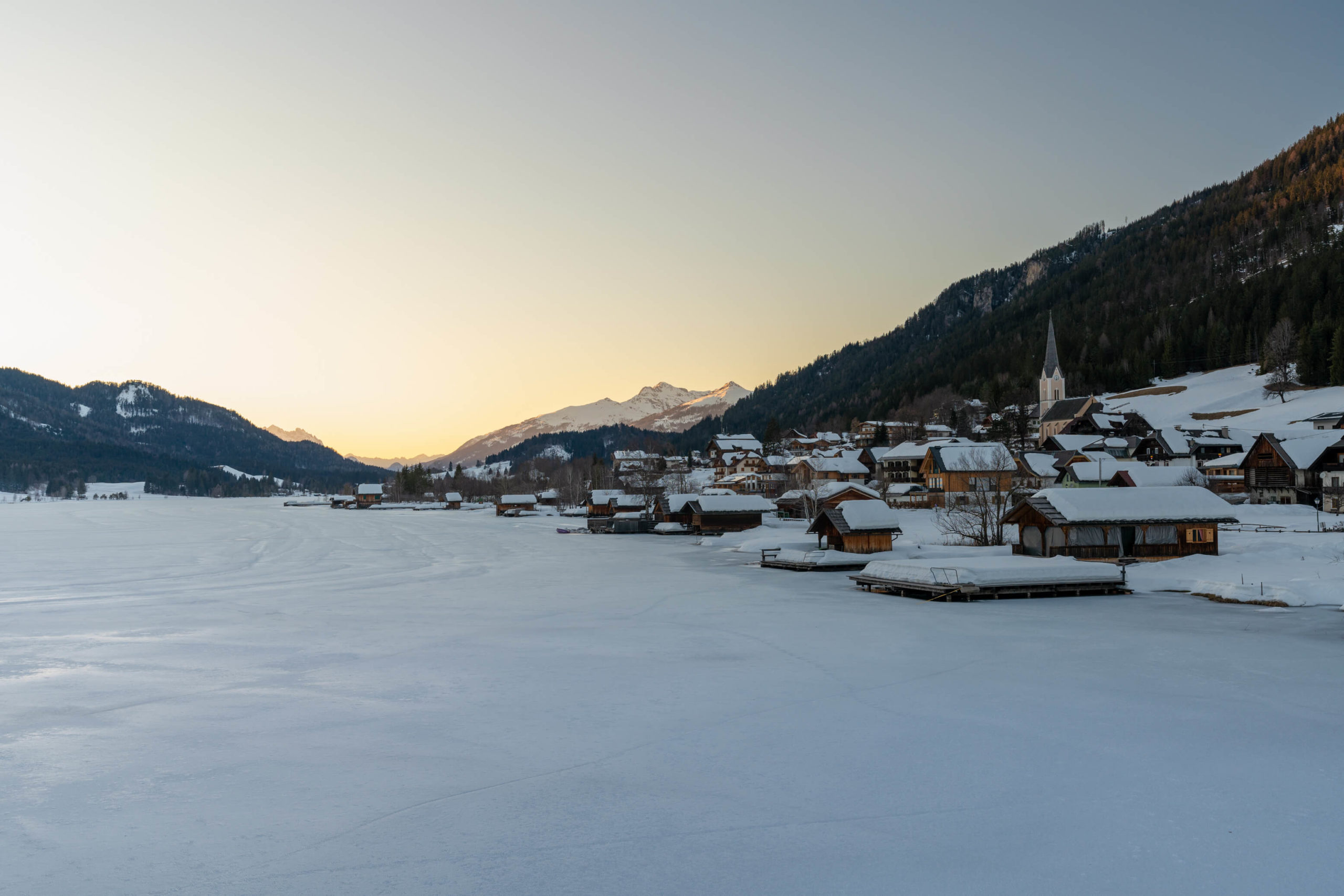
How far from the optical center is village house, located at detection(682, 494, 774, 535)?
76250 mm

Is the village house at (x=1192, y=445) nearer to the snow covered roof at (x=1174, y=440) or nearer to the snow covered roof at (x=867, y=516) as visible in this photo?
the snow covered roof at (x=1174, y=440)

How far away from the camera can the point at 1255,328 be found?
140750 millimetres

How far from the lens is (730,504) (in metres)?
76.6

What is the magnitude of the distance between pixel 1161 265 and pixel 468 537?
602 ft

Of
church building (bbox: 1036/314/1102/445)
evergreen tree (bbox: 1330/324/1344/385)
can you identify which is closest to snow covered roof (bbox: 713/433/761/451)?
church building (bbox: 1036/314/1102/445)

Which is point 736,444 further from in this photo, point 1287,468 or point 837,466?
point 1287,468

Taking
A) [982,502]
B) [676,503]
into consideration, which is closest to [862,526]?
[982,502]

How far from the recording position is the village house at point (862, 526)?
49656 mm

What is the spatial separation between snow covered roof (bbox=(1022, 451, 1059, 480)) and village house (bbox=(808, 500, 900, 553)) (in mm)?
41757

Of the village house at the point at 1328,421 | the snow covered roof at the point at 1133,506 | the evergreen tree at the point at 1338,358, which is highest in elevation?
the evergreen tree at the point at 1338,358

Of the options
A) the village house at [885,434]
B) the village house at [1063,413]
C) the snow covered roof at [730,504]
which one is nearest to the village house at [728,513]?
the snow covered roof at [730,504]

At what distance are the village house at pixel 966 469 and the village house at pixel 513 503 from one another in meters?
70.0

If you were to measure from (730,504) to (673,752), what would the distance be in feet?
210

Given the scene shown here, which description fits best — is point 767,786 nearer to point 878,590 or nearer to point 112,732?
point 112,732
